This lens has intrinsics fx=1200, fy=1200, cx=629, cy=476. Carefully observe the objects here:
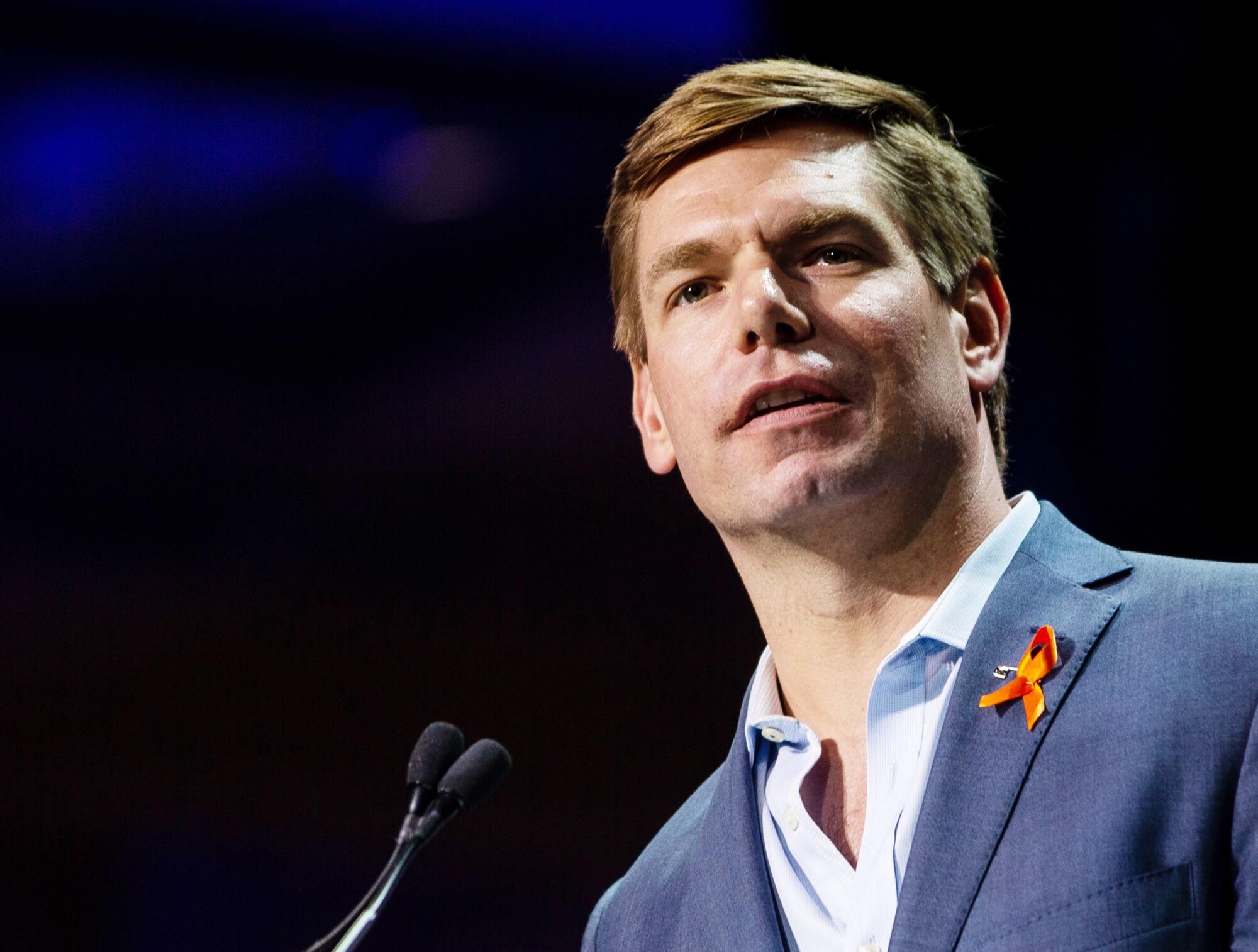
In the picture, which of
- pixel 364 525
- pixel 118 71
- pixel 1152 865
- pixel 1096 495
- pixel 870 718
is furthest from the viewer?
pixel 364 525

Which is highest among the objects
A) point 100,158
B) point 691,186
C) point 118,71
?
point 118,71

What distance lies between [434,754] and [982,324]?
118 centimetres

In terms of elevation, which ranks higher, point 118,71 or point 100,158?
point 118,71

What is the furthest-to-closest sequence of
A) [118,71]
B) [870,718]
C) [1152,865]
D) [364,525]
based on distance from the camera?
[364,525] < [118,71] < [870,718] < [1152,865]

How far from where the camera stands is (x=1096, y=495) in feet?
12.2

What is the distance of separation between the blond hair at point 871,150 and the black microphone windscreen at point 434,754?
775mm

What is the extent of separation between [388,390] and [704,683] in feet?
5.24

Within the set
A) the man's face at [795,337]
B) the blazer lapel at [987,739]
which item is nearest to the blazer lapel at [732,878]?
the blazer lapel at [987,739]

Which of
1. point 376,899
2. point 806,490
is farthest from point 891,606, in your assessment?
point 376,899

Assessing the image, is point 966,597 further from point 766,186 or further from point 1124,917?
point 766,186

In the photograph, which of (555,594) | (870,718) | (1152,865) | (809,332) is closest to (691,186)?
(809,332)

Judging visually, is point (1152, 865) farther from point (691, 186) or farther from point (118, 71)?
point (118, 71)

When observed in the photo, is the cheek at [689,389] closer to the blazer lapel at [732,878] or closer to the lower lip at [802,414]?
the lower lip at [802,414]

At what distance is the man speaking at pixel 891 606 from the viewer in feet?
4.54
